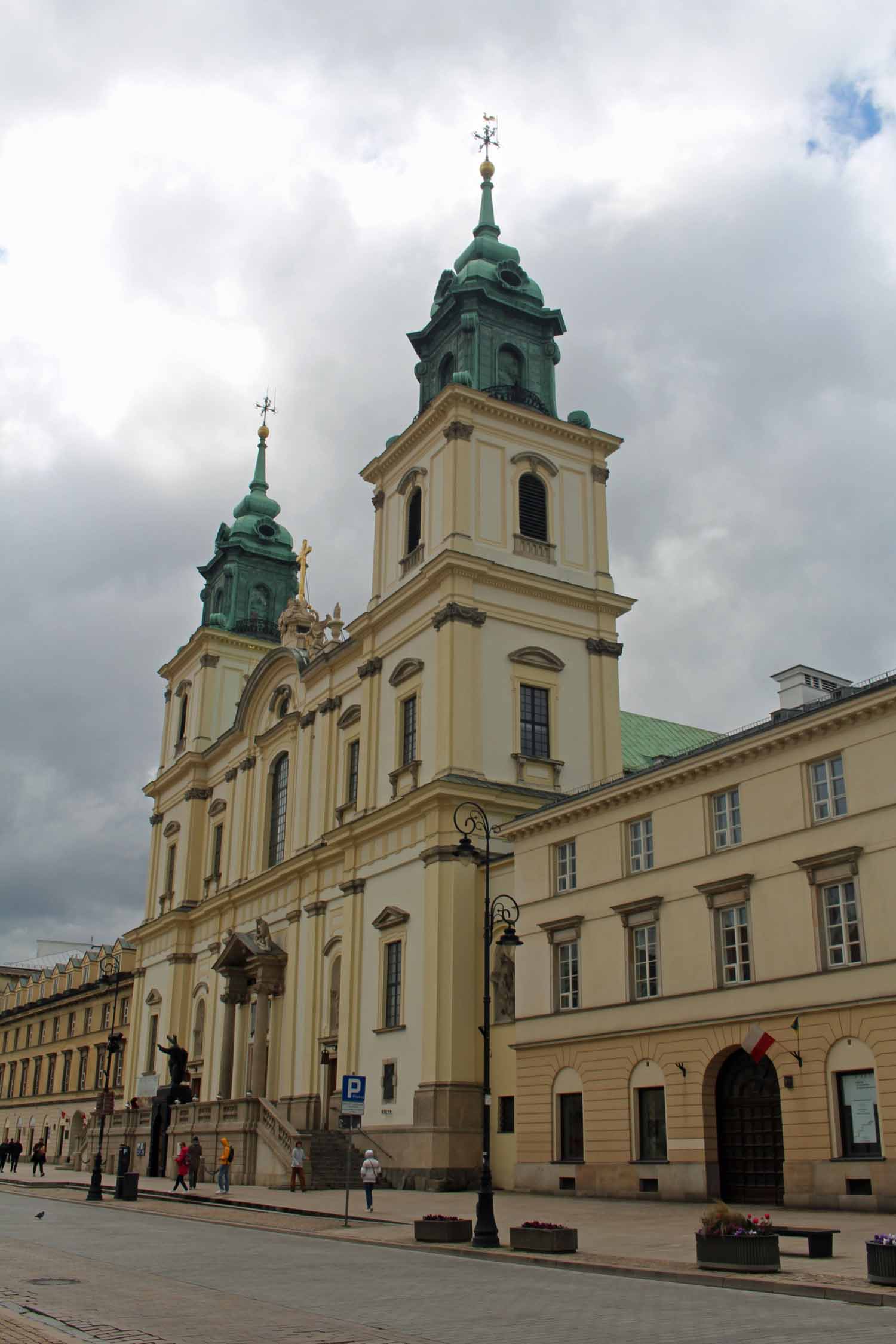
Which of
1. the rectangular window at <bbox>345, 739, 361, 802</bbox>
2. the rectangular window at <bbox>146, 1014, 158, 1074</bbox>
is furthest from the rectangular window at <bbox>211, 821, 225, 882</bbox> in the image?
the rectangular window at <bbox>345, 739, 361, 802</bbox>

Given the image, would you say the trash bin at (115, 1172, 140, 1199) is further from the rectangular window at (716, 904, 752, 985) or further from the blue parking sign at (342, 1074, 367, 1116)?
the rectangular window at (716, 904, 752, 985)

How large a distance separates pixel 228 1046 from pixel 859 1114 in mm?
32091

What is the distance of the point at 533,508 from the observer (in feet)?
149

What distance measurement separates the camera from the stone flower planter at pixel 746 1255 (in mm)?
15875

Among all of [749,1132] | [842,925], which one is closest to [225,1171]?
[749,1132]

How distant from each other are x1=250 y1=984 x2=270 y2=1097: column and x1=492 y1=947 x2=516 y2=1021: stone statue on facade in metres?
14.1

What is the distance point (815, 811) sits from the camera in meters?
27.2

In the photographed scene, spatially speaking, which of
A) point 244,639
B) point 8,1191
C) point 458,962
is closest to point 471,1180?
point 458,962

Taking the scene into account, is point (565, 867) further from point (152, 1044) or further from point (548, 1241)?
point (152, 1044)

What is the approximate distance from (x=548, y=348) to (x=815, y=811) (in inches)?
1072

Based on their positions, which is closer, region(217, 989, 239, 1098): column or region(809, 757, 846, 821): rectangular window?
region(809, 757, 846, 821): rectangular window

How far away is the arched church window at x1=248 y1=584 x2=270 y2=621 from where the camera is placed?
224ft

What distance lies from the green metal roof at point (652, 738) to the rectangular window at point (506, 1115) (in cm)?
1874

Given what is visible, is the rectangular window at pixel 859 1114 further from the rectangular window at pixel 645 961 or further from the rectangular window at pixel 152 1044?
the rectangular window at pixel 152 1044
